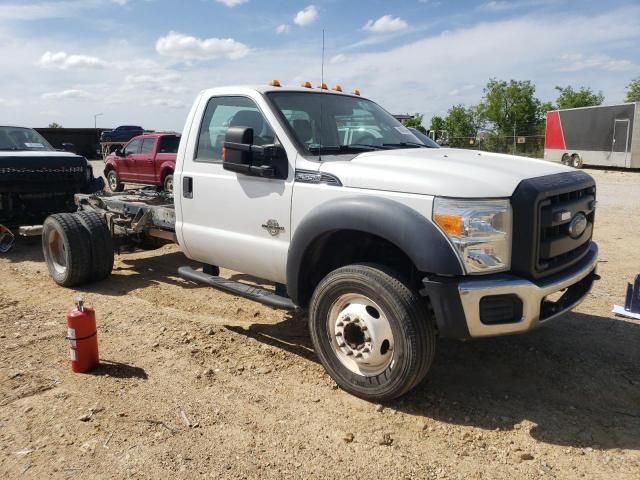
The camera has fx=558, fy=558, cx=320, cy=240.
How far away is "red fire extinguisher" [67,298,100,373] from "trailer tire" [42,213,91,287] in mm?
2206

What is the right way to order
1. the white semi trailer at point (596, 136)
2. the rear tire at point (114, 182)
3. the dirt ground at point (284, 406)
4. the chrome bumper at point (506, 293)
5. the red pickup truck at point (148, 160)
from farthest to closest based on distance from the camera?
1. the white semi trailer at point (596, 136)
2. the rear tire at point (114, 182)
3. the red pickup truck at point (148, 160)
4. the chrome bumper at point (506, 293)
5. the dirt ground at point (284, 406)

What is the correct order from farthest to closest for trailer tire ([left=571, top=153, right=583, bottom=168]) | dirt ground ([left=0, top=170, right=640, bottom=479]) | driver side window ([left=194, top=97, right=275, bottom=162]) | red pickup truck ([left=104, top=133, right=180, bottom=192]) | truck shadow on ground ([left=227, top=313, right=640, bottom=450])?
trailer tire ([left=571, top=153, right=583, bottom=168]), red pickup truck ([left=104, top=133, right=180, bottom=192]), driver side window ([left=194, top=97, right=275, bottom=162]), truck shadow on ground ([left=227, top=313, right=640, bottom=450]), dirt ground ([left=0, top=170, right=640, bottom=479])

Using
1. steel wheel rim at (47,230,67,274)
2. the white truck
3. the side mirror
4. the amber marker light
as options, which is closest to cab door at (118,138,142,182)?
steel wheel rim at (47,230,67,274)

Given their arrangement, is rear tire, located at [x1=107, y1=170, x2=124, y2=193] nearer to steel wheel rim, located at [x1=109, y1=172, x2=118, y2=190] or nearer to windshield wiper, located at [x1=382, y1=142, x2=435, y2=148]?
steel wheel rim, located at [x1=109, y1=172, x2=118, y2=190]

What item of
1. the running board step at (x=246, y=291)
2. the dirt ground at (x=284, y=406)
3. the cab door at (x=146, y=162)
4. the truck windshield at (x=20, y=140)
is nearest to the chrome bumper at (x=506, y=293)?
the dirt ground at (x=284, y=406)

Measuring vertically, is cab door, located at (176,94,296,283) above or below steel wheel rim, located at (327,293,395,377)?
above

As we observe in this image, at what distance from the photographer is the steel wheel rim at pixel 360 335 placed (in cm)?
350

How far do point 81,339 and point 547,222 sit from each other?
324 centimetres

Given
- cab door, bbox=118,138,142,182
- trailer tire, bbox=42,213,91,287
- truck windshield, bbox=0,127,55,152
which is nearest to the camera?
trailer tire, bbox=42,213,91,287

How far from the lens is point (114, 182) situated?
56.5ft

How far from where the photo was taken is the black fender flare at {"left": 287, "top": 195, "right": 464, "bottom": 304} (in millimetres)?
3141

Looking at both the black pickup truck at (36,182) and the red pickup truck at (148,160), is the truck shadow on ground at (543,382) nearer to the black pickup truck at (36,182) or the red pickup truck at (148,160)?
the black pickup truck at (36,182)

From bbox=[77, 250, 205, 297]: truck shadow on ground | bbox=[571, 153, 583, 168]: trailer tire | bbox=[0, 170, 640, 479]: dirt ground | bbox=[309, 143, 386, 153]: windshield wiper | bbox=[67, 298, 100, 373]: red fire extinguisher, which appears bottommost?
bbox=[0, 170, 640, 479]: dirt ground

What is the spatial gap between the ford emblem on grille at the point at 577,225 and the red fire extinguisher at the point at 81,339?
3339 mm
